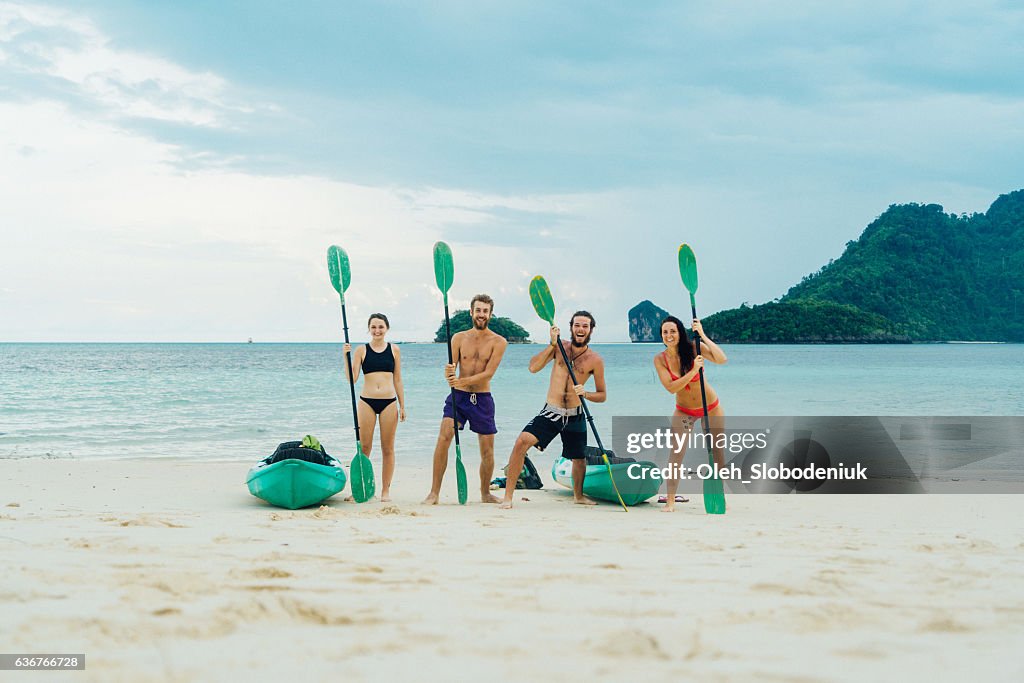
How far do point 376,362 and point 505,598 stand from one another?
11.0 ft

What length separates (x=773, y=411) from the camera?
1933 centimetres

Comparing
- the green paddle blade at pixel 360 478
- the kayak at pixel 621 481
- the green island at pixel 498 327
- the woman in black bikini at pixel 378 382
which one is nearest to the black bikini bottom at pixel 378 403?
the woman in black bikini at pixel 378 382

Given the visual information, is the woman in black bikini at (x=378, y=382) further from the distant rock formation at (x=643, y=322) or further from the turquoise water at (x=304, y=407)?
the distant rock formation at (x=643, y=322)

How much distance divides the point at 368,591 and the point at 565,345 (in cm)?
325

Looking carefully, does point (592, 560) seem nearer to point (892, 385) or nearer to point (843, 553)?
A: point (843, 553)

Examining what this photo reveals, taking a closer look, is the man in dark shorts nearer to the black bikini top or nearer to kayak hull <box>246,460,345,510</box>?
the black bikini top

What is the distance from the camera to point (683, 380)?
226 inches

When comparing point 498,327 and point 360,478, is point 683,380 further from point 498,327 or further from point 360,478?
point 498,327

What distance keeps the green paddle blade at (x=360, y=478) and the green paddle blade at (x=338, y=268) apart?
1.57m

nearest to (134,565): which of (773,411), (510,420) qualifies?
(510,420)

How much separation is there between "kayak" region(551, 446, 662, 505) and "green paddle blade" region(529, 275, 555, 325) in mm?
1269

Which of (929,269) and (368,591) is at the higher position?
(929,269)

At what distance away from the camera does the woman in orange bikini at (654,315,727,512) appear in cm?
578

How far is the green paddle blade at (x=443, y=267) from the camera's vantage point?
682 cm
